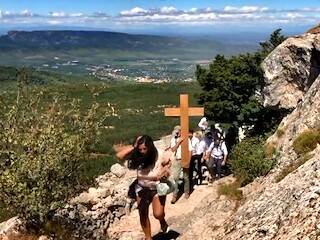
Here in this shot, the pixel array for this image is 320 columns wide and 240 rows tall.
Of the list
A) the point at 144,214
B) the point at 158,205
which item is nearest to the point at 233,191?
the point at 158,205

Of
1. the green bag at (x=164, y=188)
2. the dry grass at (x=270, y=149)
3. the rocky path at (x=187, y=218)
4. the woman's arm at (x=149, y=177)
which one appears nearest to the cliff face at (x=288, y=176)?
the dry grass at (x=270, y=149)

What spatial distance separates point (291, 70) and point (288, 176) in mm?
8168

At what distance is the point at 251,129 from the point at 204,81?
10.6 ft

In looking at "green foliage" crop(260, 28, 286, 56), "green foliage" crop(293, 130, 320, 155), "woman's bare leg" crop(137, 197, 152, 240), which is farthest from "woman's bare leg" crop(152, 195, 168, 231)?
"green foliage" crop(260, 28, 286, 56)

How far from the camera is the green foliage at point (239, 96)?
66.0 feet

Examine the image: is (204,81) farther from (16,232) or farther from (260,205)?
(260,205)

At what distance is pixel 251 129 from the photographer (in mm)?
20562

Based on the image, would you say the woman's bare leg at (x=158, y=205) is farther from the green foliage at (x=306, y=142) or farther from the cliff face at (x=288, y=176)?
the green foliage at (x=306, y=142)

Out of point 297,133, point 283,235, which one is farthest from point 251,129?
point 283,235

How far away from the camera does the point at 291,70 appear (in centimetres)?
1688

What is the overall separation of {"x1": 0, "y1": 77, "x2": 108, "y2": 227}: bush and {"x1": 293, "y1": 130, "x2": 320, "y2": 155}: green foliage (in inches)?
173

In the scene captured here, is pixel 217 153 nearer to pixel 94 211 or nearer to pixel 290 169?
pixel 94 211

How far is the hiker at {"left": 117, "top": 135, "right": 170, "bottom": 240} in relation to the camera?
964 cm

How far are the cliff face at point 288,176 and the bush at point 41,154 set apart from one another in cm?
334
